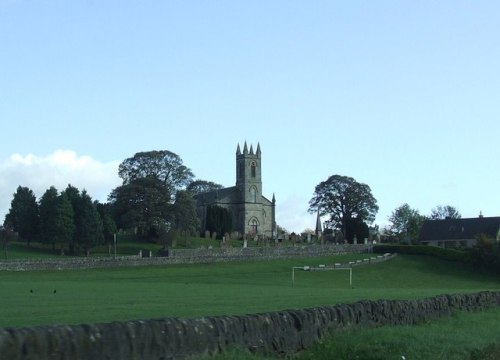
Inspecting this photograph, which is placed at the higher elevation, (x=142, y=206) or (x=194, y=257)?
(x=142, y=206)

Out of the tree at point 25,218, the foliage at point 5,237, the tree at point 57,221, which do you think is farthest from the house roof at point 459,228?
the foliage at point 5,237

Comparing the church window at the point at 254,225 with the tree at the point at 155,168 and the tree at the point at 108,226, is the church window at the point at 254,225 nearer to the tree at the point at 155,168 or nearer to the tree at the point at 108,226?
the tree at the point at 155,168

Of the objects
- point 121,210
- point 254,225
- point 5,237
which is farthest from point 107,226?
point 254,225

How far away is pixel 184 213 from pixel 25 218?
22501 mm

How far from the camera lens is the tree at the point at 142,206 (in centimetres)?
10838

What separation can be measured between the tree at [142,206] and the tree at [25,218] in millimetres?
12219

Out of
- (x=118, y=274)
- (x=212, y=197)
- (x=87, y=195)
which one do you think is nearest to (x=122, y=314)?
(x=118, y=274)

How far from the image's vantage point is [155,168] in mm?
120250

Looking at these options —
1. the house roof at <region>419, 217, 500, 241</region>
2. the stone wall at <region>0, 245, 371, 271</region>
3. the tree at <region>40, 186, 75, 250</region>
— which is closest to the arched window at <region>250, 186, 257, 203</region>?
the house roof at <region>419, 217, 500, 241</region>

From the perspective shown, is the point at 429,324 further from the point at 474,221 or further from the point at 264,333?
the point at 474,221

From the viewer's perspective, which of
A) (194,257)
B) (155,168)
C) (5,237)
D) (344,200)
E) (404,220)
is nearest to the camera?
(194,257)

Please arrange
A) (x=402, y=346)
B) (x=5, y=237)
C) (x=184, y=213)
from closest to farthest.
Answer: (x=402, y=346) < (x=5, y=237) < (x=184, y=213)

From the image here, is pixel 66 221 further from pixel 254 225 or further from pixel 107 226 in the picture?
pixel 254 225

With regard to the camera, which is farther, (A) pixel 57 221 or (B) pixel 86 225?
(B) pixel 86 225
